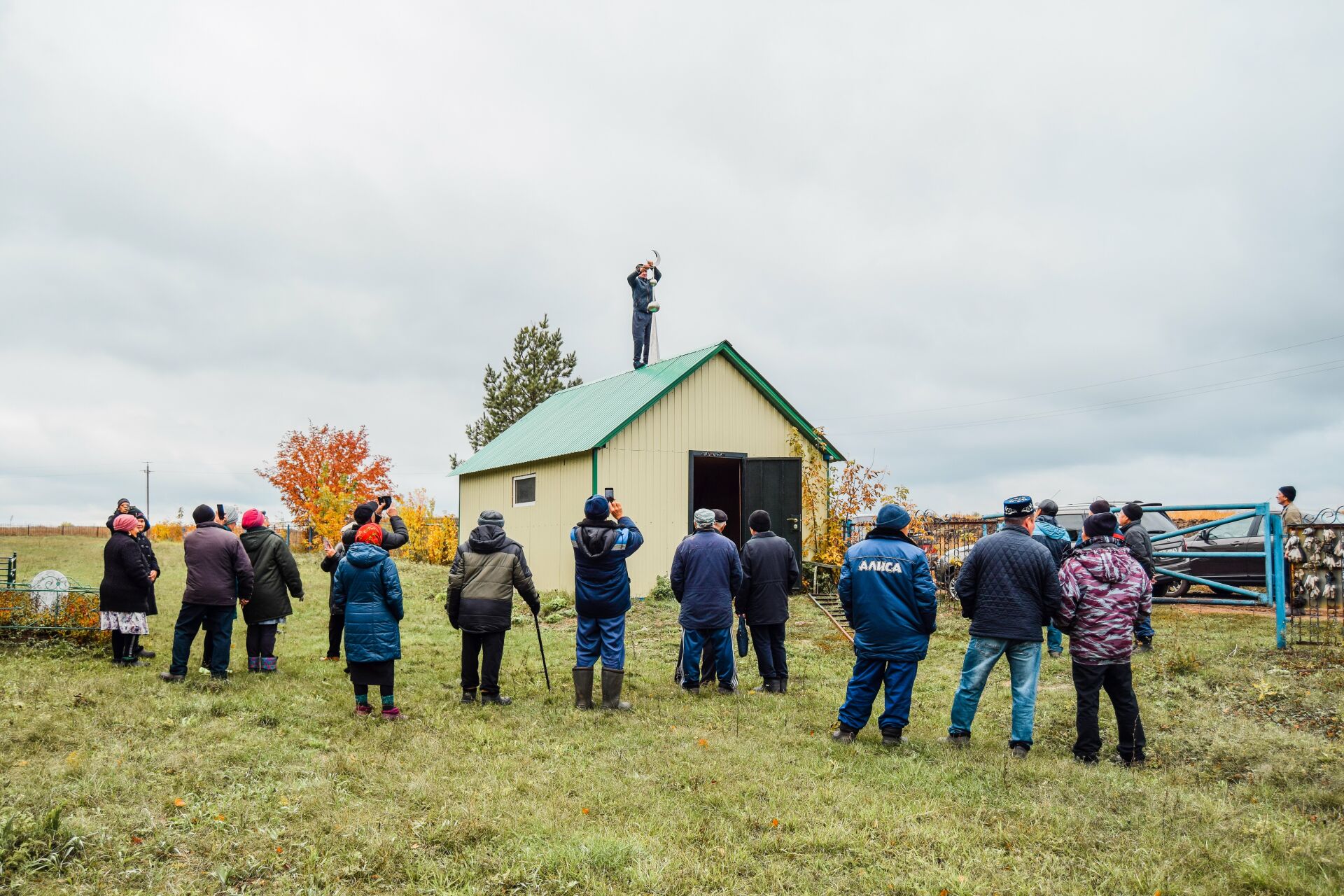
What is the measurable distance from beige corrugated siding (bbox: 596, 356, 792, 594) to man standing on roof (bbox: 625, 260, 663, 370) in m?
2.86

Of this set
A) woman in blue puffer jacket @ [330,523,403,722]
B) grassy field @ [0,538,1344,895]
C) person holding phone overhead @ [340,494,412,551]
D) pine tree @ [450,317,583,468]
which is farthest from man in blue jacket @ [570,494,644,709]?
pine tree @ [450,317,583,468]

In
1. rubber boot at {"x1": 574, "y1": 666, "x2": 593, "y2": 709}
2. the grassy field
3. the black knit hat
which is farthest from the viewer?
rubber boot at {"x1": 574, "y1": 666, "x2": 593, "y2": 709}

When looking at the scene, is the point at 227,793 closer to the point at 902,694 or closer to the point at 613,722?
the point at 613,722

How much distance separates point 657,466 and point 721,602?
26.8 ft

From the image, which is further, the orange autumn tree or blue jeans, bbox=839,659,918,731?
the orange autumn tree

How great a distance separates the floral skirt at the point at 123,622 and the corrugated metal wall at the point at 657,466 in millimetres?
8235

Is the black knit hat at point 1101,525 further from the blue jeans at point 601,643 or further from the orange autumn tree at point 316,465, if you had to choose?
the orange autumn tree at point 316,465

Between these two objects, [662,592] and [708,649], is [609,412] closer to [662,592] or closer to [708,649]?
[662,592]

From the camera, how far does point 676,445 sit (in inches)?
677

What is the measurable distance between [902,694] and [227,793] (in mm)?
4814

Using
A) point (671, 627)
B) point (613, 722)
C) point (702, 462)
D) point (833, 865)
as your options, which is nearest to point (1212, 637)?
point (671, 627)

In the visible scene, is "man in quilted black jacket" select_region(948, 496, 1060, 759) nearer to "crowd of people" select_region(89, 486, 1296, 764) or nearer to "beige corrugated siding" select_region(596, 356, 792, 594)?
"crowd of people" select_region(89, 486, 1296, 764)

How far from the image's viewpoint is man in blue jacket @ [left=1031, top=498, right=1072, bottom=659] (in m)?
10.6

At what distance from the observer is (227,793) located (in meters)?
5.47
